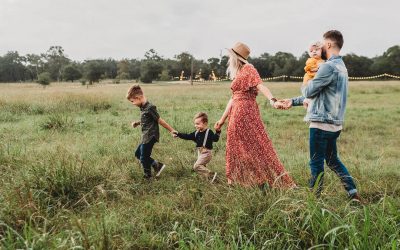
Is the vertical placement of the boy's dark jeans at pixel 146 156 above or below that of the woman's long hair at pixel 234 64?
below

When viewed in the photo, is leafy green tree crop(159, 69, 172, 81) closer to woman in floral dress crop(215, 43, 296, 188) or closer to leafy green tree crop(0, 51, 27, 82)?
leafy green tree crop(0, 51, 27, 82)

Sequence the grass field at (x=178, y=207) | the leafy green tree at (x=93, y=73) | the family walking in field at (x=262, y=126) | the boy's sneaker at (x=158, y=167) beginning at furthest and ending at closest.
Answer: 1. the leafy green tree at (x=93, y=73)
2. the boy's sneaker at (x=158, y=167)
3. the family walking in field at (x=262, y=126)
4. the grass field at (x=178, y=207)

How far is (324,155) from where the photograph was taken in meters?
4.48

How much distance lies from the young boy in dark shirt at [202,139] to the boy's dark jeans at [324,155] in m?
1.53

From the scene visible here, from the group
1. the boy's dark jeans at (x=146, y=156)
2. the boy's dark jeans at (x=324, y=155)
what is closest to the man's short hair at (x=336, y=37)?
the boy's dark jeans at (x=324, y=155)

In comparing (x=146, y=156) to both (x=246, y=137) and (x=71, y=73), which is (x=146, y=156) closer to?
(x=246, y=137)

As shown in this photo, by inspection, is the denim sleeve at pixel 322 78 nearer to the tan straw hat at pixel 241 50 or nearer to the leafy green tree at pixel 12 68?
the tan straw hat at pixel 241 50

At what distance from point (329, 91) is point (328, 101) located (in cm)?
11

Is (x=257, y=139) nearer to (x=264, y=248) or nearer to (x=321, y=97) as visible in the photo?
(x=321, y=97)

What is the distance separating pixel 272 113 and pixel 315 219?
11.2 metres

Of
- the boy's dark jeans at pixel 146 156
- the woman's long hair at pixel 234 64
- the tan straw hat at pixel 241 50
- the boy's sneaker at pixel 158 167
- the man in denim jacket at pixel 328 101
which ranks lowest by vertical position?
the boy's sneaker at pixel 158 167

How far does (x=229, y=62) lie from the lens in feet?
16.8

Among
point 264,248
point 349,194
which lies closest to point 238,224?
point 264,248

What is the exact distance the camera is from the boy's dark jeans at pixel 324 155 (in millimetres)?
4406
